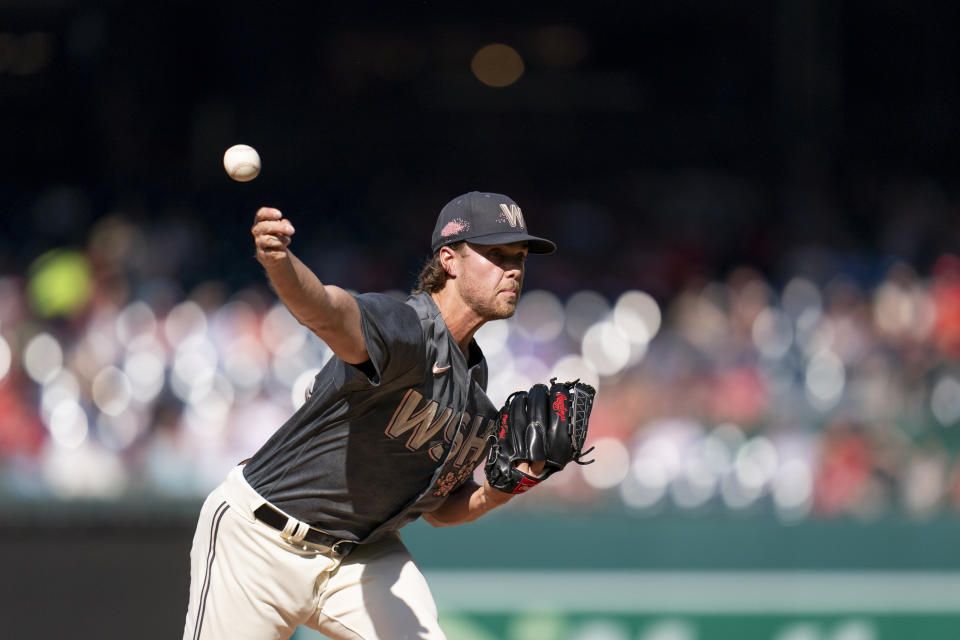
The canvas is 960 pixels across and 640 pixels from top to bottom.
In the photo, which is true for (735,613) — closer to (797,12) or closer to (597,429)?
(597,429)

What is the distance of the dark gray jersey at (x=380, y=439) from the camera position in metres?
2.81

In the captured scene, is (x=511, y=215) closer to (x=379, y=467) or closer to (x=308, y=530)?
(x=379, y=467)

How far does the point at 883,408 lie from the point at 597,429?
1502mm

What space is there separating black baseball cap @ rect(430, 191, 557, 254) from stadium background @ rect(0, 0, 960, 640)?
2.11m

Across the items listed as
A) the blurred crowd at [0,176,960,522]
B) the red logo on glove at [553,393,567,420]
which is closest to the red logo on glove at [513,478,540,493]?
the red logo on glove at [553,393,567,420]

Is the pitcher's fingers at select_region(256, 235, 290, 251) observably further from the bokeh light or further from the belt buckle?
the bokeh light

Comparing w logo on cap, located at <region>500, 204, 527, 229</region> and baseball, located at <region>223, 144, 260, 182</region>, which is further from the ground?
w logo on cap, located at <region>500, 204, 527, 229</region>

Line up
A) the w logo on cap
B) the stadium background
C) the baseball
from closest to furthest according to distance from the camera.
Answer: the baseball → the w logo on cap → the stadium background

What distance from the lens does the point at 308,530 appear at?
2.95 meters

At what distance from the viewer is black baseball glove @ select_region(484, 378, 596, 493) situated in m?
2.94

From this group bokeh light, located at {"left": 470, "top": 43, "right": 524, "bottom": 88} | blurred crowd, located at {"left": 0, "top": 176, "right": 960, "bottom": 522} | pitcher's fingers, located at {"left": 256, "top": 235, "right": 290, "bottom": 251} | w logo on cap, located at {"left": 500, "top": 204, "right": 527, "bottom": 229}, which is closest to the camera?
pitcher's fingers, located at {"left": 256, "top": 235, "right": 290, "bottom": 251}

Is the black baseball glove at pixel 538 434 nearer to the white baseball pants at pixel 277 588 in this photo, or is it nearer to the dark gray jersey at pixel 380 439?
the dark gray jersey at pixel 380 439

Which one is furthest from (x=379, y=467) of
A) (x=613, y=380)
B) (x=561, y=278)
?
(x=561, y=278)

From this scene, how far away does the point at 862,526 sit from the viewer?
4906 millimetres
